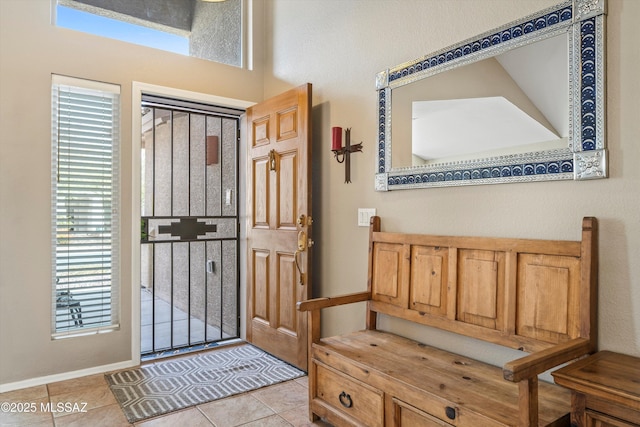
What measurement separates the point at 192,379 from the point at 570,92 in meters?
2.77

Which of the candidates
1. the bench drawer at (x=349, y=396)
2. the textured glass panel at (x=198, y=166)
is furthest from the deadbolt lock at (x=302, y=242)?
the textured glass panel at (x=198, y=166)

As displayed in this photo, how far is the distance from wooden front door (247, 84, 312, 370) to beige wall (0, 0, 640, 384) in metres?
0.20

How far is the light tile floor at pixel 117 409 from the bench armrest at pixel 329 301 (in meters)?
0.64

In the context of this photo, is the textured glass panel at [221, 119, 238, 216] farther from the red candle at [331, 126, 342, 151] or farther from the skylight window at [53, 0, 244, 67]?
the red candle at [331, 126, 342, 151]

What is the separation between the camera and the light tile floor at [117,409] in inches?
87.4

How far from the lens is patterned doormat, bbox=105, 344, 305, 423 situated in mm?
2441

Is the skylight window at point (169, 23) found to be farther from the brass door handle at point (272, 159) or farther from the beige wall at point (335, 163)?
the brass door handle at point (272, 159)

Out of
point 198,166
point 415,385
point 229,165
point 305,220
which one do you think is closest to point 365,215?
point 305,220

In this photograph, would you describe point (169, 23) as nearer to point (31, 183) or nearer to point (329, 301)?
point (31, 183)

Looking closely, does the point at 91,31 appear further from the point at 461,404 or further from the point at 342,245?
the point at 461,404

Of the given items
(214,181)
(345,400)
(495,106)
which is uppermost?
(495,106)

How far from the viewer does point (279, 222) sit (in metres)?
3.15

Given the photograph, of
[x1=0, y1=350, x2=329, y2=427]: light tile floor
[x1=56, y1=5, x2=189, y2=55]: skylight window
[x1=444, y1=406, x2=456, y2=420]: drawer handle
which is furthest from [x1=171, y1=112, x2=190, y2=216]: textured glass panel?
[x1=444, y1=406, x2=456, y2=420]: drawer handle

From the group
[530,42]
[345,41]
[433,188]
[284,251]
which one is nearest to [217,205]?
[284,251]
